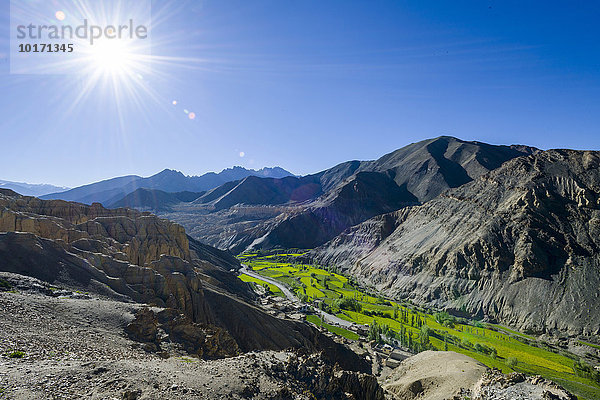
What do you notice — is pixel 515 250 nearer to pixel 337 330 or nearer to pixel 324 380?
pixel 337 330

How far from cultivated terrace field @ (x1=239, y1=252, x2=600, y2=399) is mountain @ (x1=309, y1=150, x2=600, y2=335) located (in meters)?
6.31

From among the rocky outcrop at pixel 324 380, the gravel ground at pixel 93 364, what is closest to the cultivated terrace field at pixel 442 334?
the rocky outcrop at pixel 324 380

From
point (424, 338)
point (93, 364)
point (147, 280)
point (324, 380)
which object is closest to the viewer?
point (93, 364)

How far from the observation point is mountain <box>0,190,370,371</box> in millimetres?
24484

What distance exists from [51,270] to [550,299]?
88030 millimetres

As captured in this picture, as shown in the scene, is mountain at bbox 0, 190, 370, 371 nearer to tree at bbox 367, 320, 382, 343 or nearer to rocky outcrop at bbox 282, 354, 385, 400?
rocky outcrop at bbox 282, 354, 385, 400

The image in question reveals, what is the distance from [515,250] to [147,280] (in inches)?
Result: 3412

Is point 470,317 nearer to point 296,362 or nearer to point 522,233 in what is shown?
point 522,233

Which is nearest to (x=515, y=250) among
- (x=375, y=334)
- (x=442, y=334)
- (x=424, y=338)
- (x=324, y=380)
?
(x=442, y=334)

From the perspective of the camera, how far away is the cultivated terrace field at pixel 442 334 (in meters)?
50.8

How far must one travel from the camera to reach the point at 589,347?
182 ft

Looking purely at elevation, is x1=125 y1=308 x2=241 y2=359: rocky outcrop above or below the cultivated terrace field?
above

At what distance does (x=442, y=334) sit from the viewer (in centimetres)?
6538

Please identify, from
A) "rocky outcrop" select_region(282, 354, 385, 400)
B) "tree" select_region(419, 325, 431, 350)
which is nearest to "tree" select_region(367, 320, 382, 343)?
"tree" select_region(419, 325, 431, 350)
